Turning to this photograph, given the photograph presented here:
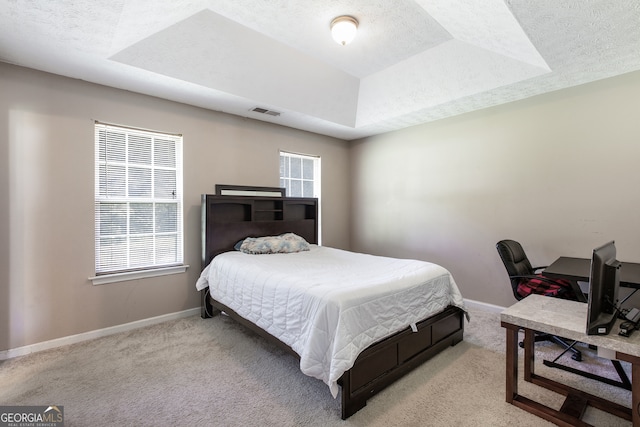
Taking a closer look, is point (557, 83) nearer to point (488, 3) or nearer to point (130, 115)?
point (488, 3)

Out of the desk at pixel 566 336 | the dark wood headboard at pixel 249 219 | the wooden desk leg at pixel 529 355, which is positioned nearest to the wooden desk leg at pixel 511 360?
the desk at pixel 566 336

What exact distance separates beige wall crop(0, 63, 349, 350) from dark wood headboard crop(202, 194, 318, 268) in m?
0.26

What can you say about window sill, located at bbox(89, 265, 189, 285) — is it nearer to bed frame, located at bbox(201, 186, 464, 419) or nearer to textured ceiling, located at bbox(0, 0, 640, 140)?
bed frame, located at bbox(201, 186, 464, 419)

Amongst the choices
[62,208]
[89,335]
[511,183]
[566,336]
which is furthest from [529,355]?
[62,208]

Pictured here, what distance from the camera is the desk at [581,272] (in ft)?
6.84

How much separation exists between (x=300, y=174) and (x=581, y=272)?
12.1 ft

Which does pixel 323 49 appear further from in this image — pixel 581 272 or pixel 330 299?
pixel 581 272

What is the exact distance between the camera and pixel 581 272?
2.33 m

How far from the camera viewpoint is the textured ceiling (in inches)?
80.4

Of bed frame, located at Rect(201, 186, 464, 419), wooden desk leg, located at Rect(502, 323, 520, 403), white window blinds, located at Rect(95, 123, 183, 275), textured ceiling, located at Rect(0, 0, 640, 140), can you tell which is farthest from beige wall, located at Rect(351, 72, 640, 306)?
A: white window blinds, located at Rect(95, 123, 183, 275)

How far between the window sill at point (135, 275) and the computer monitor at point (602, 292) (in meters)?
3.68

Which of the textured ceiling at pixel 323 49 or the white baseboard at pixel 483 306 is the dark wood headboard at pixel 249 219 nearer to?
the textured ceiling at pixel 323 49

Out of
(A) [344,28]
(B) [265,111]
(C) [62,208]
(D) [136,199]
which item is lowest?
(C) [62,208]

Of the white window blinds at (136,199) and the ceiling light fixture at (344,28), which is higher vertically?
the ceiling light fixture at (344,28)
